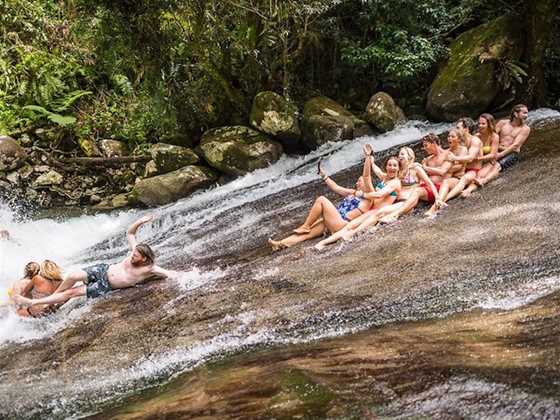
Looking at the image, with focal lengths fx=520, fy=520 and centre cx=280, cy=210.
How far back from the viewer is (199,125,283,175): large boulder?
40.0 ft

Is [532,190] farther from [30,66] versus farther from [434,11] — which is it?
[30,66]

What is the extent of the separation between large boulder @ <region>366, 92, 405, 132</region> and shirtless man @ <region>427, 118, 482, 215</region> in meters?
5.00

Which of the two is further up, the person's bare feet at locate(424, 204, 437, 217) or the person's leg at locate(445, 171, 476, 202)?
the person's leg at locate(445, 171, 476, 202)

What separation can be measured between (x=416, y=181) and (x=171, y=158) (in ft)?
23.6

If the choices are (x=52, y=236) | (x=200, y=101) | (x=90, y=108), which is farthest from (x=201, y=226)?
(x=90, y=108)

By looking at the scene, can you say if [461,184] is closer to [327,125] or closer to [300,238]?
[300,238]

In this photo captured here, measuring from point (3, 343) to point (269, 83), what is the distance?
383 inches

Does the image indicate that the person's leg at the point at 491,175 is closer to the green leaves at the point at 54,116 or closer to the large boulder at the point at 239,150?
the large boulder at the point at 239,150

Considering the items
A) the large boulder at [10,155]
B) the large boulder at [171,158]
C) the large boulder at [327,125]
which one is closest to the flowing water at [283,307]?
the large boulder at [327,125]

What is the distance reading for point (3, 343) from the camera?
554 cm

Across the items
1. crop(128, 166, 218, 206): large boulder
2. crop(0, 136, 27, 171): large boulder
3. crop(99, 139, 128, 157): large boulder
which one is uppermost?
crop(0, 136, 27, 171): large boulder

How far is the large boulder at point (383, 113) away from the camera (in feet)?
41.0

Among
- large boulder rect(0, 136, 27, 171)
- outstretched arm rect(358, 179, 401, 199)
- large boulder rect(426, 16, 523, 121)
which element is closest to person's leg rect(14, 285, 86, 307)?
outstretched arm rect(358, 179, 401, 199)

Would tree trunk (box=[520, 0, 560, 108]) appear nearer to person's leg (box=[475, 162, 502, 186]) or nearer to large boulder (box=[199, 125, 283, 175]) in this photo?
person's leg (box=[475, 162, 502, 186])
